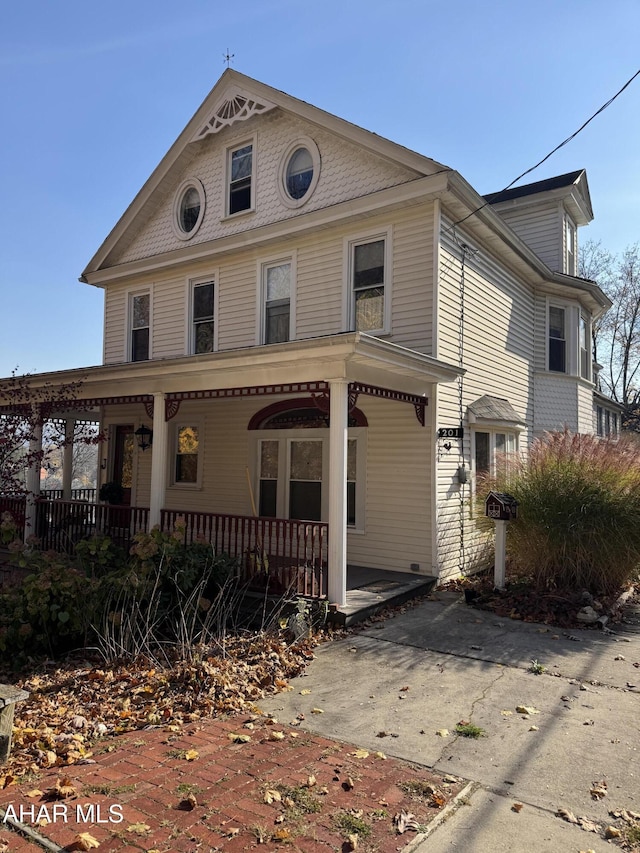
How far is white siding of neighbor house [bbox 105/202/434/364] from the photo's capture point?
9.38 metres

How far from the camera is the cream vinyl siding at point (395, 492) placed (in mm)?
9148

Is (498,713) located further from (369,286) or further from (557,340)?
(557,340)

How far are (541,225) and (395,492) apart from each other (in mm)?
9825

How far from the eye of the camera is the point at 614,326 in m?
30.0

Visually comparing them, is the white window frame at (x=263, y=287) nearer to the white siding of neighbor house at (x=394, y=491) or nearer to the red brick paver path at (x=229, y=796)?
the white siding of neighbor house at (x=394, y=491)

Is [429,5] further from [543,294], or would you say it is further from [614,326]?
[614,326]

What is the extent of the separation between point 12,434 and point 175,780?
8053 millimetres

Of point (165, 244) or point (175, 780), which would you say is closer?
point (175, 780)

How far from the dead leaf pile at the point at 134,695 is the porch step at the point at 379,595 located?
29.2 inches

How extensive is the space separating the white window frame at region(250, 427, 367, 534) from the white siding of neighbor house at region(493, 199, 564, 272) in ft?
28.0

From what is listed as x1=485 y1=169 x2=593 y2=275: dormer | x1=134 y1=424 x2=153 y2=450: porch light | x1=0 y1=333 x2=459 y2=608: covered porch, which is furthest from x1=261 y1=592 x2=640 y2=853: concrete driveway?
x1=485 y1=169 x2=593 y2=275: dormer

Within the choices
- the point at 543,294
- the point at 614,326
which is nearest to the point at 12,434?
the point at 543,294

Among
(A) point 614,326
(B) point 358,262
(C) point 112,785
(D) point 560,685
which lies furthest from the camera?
(A) point 614,326

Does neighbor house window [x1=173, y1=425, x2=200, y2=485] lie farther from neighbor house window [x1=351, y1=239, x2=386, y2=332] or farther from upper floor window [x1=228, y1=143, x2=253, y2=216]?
upper floor window [x1=228, y1=143, x2=253, y2=216]
